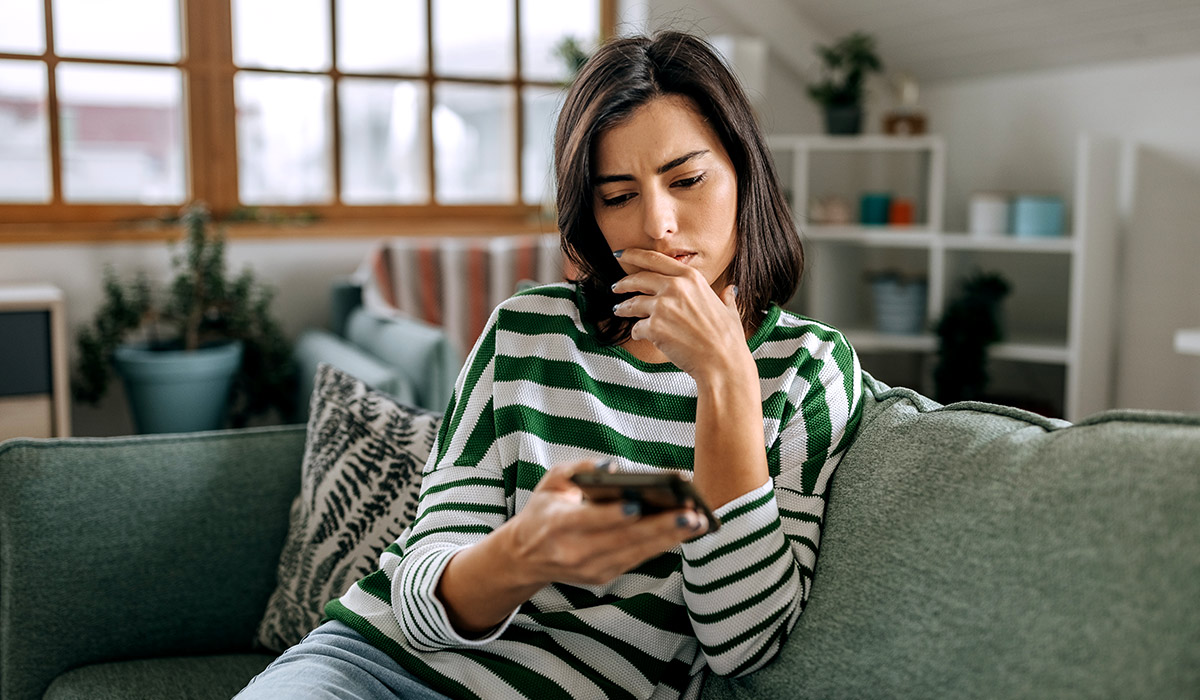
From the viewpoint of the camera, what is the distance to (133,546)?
1.36m

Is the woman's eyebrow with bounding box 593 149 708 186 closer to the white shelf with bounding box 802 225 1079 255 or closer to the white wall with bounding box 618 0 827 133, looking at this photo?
the white shelf with bounding box 802 225 1079 255

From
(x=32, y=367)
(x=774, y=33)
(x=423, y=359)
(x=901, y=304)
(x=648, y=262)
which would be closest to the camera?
(x=648, y=262)

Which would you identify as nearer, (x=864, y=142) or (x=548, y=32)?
(x=864, y=142)

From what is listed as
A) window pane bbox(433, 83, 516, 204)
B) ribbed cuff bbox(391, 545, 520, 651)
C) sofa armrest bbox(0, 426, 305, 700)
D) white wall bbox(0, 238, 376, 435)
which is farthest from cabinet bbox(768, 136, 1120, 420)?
ribbed cuff bbox(391, 545, 520, 651)

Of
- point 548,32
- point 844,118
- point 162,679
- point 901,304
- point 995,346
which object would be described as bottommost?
point 162,679

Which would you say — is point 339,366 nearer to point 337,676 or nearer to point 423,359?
point 423,359

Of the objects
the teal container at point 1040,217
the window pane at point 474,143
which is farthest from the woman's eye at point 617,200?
the window pane at point 474,143

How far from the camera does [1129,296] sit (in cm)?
312

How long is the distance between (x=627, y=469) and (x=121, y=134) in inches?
105

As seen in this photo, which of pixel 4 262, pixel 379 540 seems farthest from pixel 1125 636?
pixel 4 262

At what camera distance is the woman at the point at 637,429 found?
937 millimetres

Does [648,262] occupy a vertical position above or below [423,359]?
above

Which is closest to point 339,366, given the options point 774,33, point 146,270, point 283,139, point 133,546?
point 133,546

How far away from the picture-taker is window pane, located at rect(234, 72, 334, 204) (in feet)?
10.6
